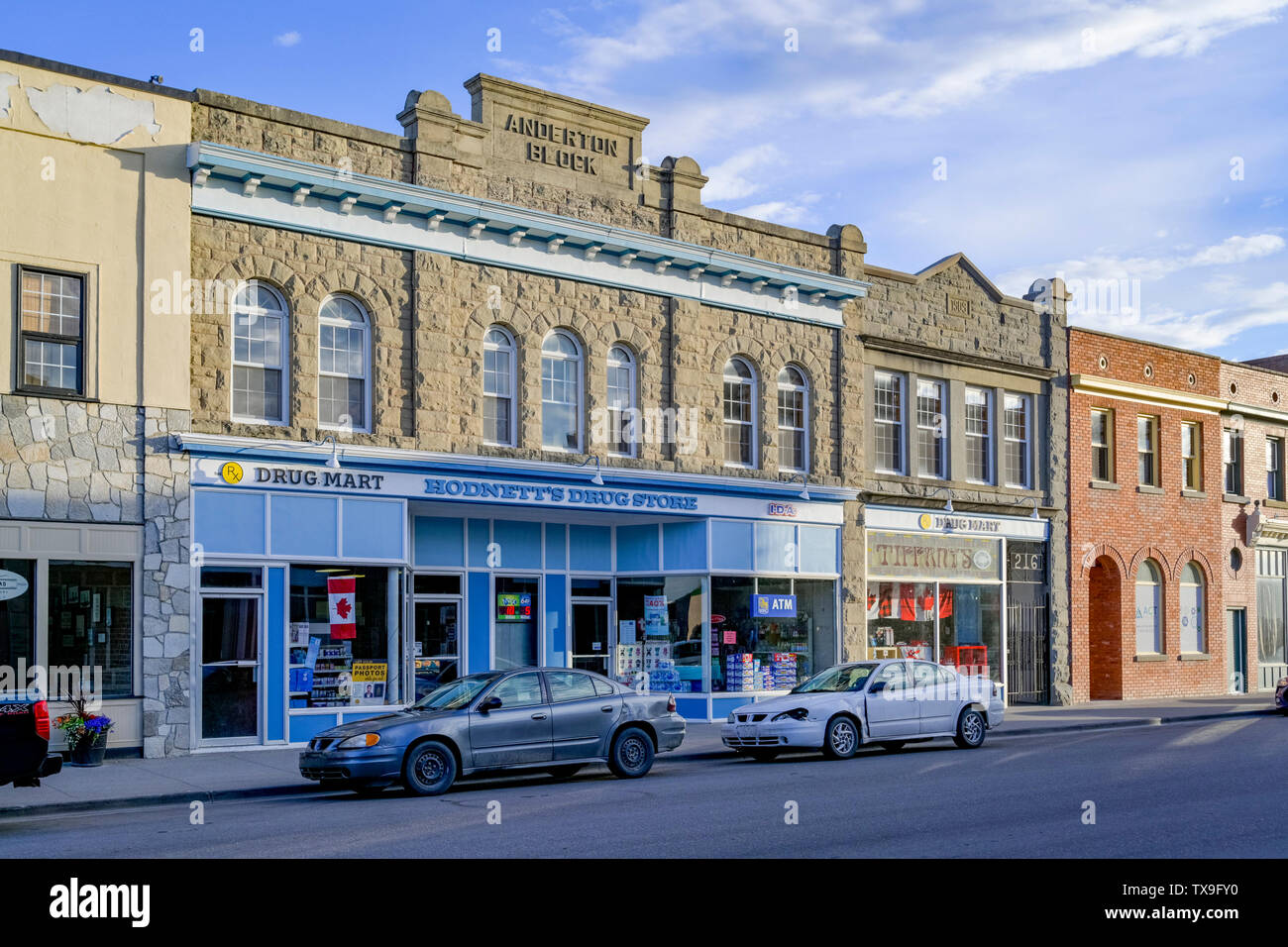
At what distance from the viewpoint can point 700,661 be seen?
24.8 meters

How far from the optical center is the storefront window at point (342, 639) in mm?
20266

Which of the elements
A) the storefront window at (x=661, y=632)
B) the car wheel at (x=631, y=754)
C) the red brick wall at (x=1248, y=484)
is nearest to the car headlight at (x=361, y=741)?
the car wheel at (x=631, y=754)

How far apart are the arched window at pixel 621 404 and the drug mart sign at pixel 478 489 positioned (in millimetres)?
910

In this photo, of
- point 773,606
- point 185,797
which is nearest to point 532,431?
point 773,606

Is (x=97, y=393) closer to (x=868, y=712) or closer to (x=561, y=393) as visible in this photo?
(x=561, y=393)

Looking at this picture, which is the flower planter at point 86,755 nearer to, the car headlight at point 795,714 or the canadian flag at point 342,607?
the canadian flag at point 342,607

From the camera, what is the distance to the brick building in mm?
31516

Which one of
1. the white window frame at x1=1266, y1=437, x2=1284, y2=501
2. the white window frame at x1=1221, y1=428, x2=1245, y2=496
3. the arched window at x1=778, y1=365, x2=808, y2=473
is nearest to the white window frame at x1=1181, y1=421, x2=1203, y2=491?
the white window frame at x1=1221, y1=428, x2=1245, y2=496

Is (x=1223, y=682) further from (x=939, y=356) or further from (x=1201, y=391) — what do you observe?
(x=939, y=356)

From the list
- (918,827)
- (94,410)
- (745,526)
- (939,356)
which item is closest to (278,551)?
(94,410)

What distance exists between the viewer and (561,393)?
23656 mm

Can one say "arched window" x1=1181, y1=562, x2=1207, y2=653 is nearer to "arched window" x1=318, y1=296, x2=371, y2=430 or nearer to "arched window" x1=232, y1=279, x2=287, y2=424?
"arched window" x1=318, y1=296, x2=371, y2=430

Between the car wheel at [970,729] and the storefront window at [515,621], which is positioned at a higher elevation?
the storefront window at [515,621]

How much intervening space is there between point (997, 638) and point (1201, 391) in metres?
9.65
